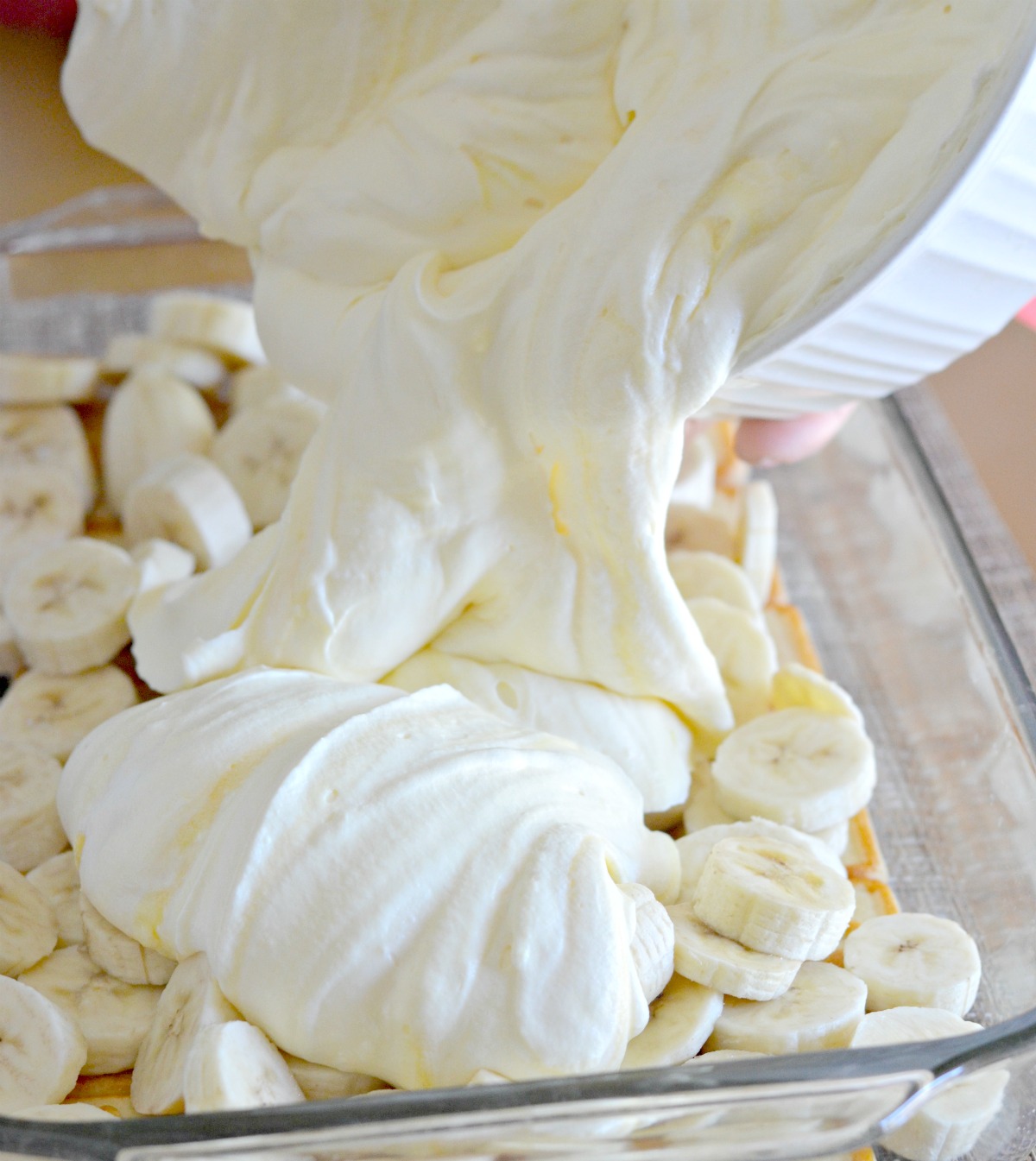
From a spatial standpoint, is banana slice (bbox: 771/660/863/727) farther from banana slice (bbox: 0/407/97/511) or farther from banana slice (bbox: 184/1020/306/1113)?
banana slice (bbox: 0/407/97/511)

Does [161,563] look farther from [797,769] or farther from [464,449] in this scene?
[797,769]

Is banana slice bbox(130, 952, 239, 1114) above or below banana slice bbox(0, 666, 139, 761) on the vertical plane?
above

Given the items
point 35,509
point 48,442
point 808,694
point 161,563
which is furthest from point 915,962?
point 48,442

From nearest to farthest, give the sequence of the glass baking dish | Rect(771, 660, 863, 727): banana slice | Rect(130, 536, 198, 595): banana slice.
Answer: the glass baking dish → Rect(771, 660, 863, 727): banana slice → Rect(130, 536, 198, 595): banana slice

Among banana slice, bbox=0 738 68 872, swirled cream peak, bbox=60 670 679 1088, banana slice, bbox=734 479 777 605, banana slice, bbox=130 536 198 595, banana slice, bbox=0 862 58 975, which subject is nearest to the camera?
swirled cream peak, bbox=60 670 679 1088

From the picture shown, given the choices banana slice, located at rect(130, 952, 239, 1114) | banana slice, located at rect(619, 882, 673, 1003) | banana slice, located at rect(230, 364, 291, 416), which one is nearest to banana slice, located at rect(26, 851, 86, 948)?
banana slice, located at rect(130, 952, 239, 1114)

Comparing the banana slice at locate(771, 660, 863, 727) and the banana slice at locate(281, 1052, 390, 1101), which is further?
the banana slice at locate(771, 660, 863, 727)
